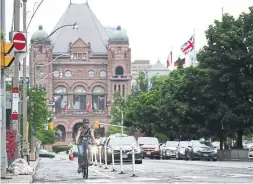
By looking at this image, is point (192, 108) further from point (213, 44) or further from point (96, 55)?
point (96, 55)

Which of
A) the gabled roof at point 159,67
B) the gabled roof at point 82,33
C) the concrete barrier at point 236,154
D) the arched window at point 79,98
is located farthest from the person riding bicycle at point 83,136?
the gabled roof at point 159,67

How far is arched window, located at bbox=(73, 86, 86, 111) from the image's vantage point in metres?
170

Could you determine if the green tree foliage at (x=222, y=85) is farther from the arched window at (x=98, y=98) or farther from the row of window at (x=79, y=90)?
the arched window at (x=98, y=98)

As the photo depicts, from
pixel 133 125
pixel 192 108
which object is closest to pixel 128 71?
pixel 133 125

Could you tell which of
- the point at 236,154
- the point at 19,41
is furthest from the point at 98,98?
the point at 19,41

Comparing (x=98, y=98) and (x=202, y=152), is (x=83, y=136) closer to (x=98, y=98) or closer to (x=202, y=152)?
(x=202, y=152)

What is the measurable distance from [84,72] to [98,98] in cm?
673

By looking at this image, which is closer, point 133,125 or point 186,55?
point 186,55

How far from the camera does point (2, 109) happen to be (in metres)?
19.3

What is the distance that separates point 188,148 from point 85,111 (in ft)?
379

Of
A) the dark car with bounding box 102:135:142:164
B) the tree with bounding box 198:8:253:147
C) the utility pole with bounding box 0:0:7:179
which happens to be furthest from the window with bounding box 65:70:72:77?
the utility pole with bounding box 0:0:7:179

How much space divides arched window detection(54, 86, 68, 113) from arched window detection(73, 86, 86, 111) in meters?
2.38

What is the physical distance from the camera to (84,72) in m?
169

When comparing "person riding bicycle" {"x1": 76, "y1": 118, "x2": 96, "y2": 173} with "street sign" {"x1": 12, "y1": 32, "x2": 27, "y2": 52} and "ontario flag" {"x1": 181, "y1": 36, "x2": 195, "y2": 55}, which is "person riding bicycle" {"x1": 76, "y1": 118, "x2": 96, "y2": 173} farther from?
"ontario flag" {"x1": 181, "y1": 36, "x2": 195, "y2": 55}
